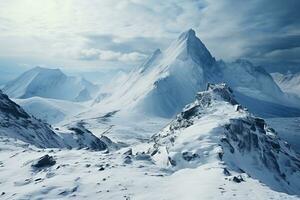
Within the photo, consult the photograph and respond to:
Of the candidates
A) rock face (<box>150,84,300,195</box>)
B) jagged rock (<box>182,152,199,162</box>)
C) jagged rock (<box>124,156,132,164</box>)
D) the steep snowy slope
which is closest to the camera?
jagged rock (<box>124,156,132,164</box>)

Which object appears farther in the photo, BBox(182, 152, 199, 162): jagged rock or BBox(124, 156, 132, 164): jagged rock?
BBox(182, 152, 199, 162): jagged rock

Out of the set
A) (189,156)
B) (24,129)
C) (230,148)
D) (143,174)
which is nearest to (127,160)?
(143,174)

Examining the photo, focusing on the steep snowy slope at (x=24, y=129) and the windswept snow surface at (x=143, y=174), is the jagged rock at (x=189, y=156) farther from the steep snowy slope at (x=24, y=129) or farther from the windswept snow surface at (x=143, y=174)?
the steep snowy slope at (x=24, y=129)

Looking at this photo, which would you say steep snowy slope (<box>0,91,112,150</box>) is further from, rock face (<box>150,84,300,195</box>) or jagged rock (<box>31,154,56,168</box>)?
jagged rock (<box>31,154,56,168</box>)

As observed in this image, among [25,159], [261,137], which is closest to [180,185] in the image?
[25,159]

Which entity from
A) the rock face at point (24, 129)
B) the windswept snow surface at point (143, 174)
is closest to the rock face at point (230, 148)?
the windswept snow surface at point (143, 174)

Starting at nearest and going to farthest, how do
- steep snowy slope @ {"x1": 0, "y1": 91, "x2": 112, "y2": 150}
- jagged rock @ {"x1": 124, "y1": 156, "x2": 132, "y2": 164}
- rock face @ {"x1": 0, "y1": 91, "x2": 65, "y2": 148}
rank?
jagged rock @ {"x1": 124, "y1": 156, "x2": 132, "y2": 164}, steep snowy slope @ {"x1": 0, "y1": 91, "x2": 112, "y2": 150}, rock face @ {"x1": 0, "y1": 91, "x2": 65, "y2": 148}

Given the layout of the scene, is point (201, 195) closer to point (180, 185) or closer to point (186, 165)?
point (180, 185)

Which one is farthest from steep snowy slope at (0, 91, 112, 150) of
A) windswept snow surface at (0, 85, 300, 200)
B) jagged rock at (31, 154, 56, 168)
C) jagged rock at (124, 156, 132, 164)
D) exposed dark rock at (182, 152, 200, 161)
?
jagged rock at (124, 156, 132, 164)
